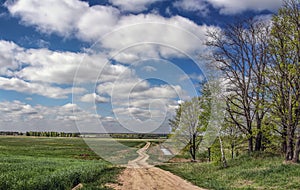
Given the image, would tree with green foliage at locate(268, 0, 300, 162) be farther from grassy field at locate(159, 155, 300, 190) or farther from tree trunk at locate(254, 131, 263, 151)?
tree trunk at locate(254, 131, 263, 151)

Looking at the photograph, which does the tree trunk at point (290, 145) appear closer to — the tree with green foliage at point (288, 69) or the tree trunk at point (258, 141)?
the tree with green foliage at point (288, 69)

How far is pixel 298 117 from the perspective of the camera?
73.8 feet

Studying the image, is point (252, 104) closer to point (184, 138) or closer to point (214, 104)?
point (214, 104)

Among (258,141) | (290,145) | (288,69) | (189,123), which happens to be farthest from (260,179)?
(189,123)

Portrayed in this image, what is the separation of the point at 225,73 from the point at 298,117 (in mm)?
9118

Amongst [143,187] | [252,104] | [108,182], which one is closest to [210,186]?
[143,187]

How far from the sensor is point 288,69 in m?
21.8

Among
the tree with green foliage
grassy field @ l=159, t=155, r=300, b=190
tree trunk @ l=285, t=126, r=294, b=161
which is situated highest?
the tree with green foliage

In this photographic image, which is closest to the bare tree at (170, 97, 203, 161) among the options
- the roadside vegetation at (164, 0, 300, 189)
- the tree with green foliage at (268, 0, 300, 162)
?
the roadside vegetation at (164, 0, 300, 189)

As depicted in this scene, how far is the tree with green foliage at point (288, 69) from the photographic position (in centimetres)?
2175

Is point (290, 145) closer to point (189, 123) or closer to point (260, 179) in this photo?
point (260, 179)

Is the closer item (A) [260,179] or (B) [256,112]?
(A) [260,179]

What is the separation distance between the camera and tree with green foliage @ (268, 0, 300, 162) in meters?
21.8

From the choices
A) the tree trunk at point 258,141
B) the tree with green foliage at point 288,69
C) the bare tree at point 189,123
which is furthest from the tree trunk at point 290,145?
the bare tree at point 189,123
